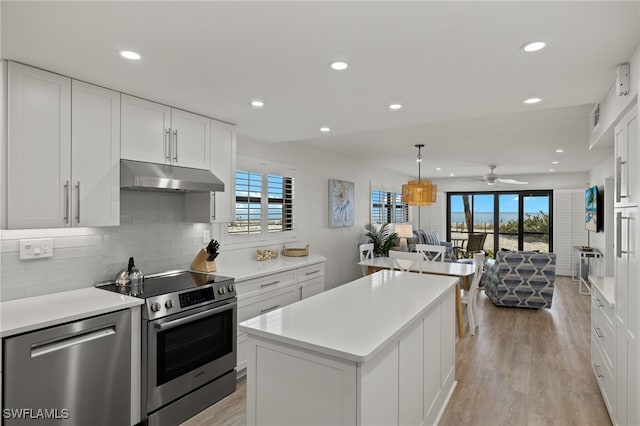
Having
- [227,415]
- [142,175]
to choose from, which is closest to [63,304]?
[142,175]

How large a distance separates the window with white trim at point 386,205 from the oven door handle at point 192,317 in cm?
464

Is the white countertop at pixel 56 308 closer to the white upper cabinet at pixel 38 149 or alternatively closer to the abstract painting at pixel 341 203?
the white upper cabinet at pixel 38 149

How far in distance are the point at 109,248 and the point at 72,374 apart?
99 cm

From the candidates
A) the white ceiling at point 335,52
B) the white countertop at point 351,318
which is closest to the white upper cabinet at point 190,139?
the white ceiling at point 335,52

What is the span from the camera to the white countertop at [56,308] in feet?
6.11

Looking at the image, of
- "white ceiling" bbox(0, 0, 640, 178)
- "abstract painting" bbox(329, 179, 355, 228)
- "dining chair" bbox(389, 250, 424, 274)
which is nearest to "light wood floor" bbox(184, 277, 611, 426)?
"dining chair" bbox(389, 250, 424, 274)

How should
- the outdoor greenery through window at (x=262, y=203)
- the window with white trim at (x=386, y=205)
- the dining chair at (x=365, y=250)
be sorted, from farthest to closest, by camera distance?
the window with white trim at (x=386, y=205)
the dining chair at (x=365, y=250)
the outdoor greenery through window at (x=262, y=203)

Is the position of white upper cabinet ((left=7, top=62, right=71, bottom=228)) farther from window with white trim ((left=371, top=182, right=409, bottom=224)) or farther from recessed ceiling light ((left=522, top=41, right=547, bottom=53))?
window with white trim ((left=371, top=182, right=409, bottom=224))

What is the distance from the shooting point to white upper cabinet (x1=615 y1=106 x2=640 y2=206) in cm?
192

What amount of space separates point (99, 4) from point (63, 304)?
1718 mm

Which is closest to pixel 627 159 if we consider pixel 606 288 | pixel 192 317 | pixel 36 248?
pixel 606 288

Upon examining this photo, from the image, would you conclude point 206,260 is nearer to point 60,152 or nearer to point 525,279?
point 60,152

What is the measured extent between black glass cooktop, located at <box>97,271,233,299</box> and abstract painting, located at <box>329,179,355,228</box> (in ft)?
9.17

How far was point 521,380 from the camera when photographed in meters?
3.20
